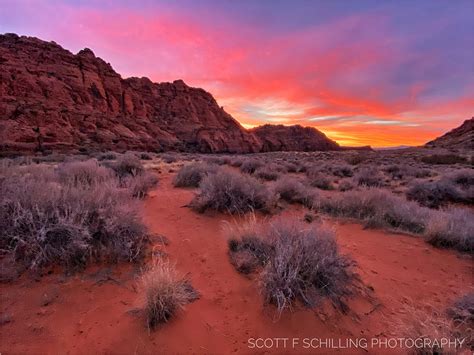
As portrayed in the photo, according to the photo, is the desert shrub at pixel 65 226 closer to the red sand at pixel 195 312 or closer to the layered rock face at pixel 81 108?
the red sand at pixel 195 312

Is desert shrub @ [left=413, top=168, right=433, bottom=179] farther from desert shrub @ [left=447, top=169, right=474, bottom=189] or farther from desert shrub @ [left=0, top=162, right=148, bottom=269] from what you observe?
desert shrub @ [left=0, top=162, right=148, bottom=269]

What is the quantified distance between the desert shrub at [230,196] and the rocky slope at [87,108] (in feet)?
101

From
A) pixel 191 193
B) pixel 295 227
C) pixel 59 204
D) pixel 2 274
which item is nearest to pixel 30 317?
pixel 2 274

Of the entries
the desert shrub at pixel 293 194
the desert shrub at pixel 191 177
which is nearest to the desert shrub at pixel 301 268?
the desert shrub at pixel 293 194

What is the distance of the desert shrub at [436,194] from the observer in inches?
391

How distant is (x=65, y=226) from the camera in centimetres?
322

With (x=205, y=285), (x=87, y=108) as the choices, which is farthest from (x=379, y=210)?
(x=87, y=108)

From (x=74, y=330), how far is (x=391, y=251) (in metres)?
5.12

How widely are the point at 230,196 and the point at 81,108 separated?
148ft

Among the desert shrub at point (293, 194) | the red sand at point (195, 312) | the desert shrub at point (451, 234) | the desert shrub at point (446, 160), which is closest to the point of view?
the red sand at point (195, 312)

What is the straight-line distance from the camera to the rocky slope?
3222 centimetres

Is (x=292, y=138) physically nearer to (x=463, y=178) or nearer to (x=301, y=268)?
(x=463, y=178)

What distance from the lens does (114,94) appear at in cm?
5406

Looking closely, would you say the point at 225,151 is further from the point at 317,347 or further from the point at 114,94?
the point at 317,347
